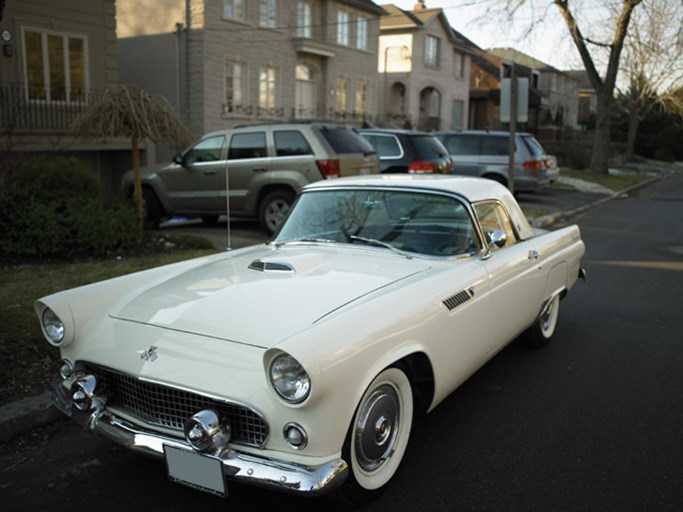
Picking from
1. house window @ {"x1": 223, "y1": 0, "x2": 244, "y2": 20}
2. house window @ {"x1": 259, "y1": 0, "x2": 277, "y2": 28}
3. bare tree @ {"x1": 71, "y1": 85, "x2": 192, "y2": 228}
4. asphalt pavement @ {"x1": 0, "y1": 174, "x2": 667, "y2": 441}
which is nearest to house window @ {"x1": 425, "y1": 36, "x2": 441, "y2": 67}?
asphalt pavement @ {"x1": 0, "y1": 174, "x2": 667, "y2": 441}

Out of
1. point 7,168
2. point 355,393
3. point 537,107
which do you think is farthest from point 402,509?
point 537,107

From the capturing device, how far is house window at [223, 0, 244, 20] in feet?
71.1

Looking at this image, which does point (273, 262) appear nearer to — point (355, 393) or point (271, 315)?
point (271, 315)

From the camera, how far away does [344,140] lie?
1073cm

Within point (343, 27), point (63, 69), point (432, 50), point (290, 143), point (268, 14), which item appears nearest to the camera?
point (290, 143)

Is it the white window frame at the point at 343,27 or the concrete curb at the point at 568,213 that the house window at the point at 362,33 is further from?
the concrete curb at the point at 568,213

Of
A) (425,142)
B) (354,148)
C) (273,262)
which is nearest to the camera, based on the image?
(273,262)

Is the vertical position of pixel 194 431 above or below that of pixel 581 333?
above

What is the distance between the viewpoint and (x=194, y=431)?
2707 millimetres

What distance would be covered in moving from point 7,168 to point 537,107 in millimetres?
51105

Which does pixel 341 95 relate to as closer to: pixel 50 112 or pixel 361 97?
pixel 361 97

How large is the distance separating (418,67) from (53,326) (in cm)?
3446

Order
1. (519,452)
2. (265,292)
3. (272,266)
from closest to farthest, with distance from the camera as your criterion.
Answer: (265,292)
(519,452)
(272,266)

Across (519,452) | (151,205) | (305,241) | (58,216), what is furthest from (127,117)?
(519,452)
